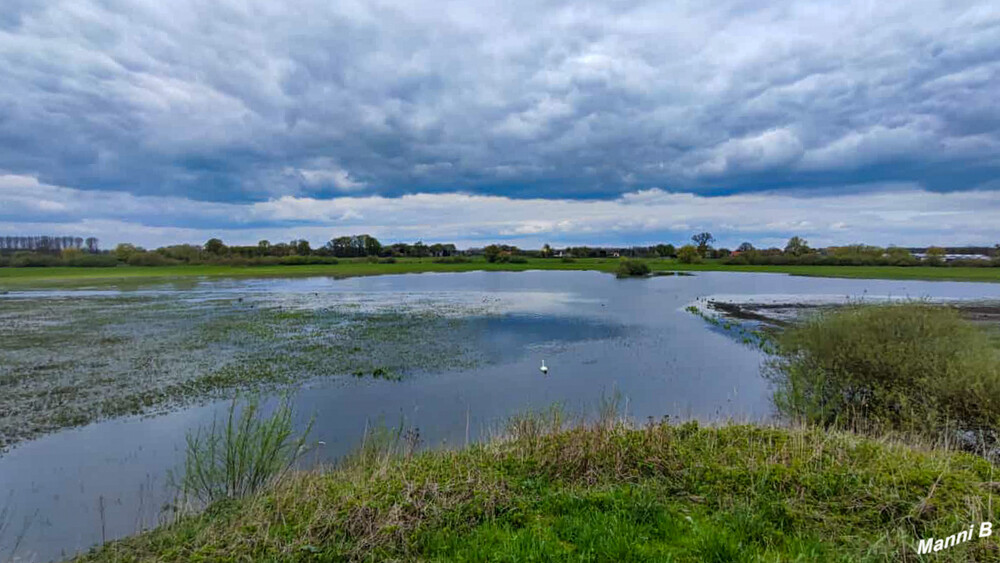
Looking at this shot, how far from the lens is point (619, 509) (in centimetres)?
513

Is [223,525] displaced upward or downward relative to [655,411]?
upward

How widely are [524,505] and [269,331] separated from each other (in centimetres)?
2247

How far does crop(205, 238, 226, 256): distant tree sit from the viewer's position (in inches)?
4834

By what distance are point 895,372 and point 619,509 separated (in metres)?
7.70

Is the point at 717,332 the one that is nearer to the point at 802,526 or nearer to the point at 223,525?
the point at 802,526

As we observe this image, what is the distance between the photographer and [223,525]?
532 cm

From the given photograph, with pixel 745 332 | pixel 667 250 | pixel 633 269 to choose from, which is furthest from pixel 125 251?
pixel 667 250

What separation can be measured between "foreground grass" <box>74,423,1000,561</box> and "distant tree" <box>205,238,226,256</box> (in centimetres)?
13701

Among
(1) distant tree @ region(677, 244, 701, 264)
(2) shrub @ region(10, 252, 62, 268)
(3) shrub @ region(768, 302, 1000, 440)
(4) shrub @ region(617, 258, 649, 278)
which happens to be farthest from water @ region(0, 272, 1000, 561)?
(2) shrub @ region(10, 252, 62, 268)

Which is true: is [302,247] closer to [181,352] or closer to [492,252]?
[492,252]

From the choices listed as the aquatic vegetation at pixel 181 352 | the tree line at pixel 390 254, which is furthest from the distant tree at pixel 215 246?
the aquatic vegetation at pixel 181 352

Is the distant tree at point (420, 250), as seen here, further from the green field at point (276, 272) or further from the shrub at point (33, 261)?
the shrub at point (33, 261)

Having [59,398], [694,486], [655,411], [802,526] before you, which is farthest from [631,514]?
[59,398]

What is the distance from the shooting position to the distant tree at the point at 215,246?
403 ft
